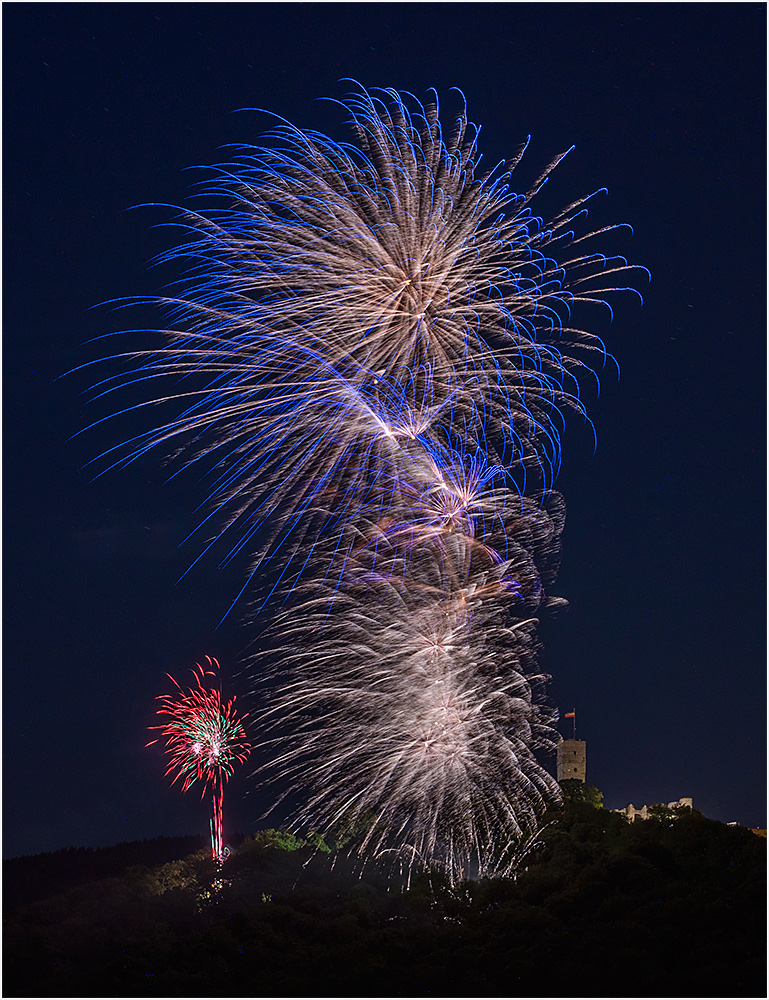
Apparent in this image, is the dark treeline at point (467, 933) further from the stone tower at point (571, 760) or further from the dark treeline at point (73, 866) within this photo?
the stone tower at point (571, 760)

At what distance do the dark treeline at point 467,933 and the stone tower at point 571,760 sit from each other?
930 inches

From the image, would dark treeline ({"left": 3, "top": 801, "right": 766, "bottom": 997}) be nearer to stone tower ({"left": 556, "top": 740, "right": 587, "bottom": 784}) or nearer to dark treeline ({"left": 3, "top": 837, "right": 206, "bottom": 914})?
dark treeline ({"left": 3, "top": 837, "right": 206, "bottom": 914})

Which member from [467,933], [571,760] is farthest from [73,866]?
[571,760]

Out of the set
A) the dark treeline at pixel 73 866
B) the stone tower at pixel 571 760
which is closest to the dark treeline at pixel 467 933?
the dark treeline at pixel 73 866

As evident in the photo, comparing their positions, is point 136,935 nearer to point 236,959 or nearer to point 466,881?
point 236,959

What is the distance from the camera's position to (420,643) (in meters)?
21.8

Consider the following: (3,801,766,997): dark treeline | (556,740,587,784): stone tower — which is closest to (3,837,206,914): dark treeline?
(3,801,766,997): dark treeline

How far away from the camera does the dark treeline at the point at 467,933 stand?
19188 mm

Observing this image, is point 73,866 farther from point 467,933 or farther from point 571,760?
point 571,760

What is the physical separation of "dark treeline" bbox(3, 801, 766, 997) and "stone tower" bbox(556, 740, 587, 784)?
23619 millimetres

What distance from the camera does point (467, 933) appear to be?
21.7 metres

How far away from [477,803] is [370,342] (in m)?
12.7

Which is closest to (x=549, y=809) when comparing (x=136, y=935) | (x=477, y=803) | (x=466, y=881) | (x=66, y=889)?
(x=466, y=881)

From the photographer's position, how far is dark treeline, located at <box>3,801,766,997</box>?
19.2 m
